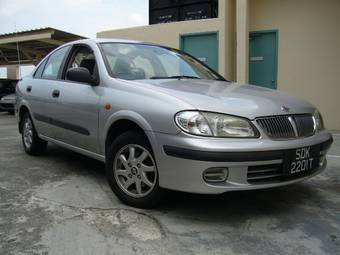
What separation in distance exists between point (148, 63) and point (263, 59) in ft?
21.1

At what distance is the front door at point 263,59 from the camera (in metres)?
10.4

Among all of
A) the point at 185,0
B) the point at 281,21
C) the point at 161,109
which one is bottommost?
the point at 161,109

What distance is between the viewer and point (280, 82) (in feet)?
33.9

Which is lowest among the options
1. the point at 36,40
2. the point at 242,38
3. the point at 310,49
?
the point at 310,49

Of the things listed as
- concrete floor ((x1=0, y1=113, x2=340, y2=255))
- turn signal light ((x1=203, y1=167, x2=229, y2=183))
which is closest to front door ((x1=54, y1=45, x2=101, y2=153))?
concrete floor ((x1=0, y1=113, x2=340, y2=255))

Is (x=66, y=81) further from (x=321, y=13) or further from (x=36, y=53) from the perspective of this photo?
(x=36, y=53)

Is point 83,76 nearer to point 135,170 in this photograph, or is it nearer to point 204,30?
point 135,170

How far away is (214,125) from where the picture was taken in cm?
336

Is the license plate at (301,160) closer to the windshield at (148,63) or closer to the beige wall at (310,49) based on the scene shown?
the windshield at (148,63)

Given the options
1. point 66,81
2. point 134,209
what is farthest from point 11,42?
point 134,209

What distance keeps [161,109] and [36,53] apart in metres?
20.0

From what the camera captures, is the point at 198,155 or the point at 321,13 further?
the point at 321,13

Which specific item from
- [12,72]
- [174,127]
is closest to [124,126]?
[174,127]

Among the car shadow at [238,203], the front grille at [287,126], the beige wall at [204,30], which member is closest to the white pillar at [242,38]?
the beige wall at [204,30]
